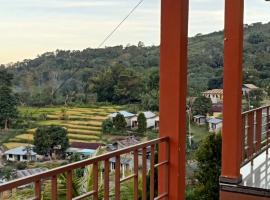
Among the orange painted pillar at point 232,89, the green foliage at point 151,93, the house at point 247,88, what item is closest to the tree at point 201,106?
the house at point 247,88

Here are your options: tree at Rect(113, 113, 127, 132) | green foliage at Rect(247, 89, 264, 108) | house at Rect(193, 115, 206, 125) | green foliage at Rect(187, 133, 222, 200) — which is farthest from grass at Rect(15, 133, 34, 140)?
green foliage at Rect(187, 133, 222, 200)

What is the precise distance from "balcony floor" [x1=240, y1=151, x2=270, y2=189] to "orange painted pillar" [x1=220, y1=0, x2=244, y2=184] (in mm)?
232

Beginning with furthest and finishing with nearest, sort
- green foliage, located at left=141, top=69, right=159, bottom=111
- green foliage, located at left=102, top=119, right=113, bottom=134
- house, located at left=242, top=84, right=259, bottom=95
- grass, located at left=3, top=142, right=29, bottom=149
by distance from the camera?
house, located at left=242, top=84, right=259, bottom=95 → green foliage, located at left=141, top=69, right=159, bottom=111 → green foliage, located at left=102, top=119, right=113, bottom=134 → grass, located at left=3, top=142, right=29, bottom=149

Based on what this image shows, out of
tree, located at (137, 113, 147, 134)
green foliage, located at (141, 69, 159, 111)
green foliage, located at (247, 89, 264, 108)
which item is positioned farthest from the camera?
green foliage, located at (247, 89, 264, 108)

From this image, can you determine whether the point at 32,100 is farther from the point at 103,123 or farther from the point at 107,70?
the point at 107,70

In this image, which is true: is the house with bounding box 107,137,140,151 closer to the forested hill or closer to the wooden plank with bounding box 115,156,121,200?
the forested hill

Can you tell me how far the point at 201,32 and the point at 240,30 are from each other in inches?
101

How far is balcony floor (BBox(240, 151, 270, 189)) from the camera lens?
14.0 feet

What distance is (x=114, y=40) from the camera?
394 cm

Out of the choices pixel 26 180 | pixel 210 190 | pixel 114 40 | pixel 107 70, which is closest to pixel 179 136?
pixel 107 70

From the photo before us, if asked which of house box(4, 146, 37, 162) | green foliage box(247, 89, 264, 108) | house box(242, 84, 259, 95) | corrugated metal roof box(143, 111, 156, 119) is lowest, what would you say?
house box(4, 146, 37, 162)

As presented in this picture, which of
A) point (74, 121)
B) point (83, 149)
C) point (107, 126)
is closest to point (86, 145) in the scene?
point (83, 149)

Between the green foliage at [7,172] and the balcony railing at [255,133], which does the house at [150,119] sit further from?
the green foliage at [7,172]

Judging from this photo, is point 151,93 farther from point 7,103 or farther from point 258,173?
point 7,103
